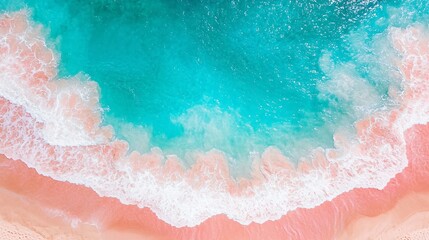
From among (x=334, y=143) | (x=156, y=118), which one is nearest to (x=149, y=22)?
(x=156, y=118)

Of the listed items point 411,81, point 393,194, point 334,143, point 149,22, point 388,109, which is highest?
point 149,22

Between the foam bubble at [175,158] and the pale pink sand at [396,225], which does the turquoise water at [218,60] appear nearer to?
the foam bubble at [175,158]

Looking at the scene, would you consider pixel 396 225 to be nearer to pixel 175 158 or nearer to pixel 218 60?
pixel 175 158

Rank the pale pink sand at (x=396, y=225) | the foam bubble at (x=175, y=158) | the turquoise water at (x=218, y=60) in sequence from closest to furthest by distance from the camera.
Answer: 1. the pale pink sand at (x=396, y=225)
2. the foam bubble at (x=175, y=158)
3. the turquoise water at (x=218, y=60)

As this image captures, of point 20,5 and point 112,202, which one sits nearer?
point 112,202

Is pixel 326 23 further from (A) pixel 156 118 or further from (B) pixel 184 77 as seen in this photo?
(A) pixel 156 118

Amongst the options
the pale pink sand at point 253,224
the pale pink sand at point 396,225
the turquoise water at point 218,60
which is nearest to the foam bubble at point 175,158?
the pale pink sand at point 253,224

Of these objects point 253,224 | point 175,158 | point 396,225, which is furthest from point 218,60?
point 396,225

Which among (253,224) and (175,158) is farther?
(175,158)
